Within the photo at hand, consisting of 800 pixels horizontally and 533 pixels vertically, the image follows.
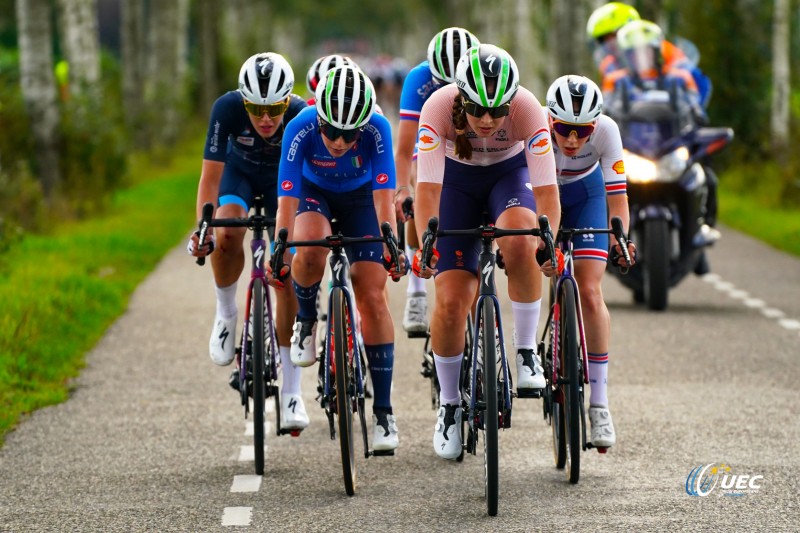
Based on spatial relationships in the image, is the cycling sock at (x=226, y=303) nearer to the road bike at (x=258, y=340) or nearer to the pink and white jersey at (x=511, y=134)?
the road bike at (x=258, y=340)

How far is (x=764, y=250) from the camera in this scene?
19.9m

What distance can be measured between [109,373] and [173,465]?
10.3ft

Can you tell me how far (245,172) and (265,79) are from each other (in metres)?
0.96

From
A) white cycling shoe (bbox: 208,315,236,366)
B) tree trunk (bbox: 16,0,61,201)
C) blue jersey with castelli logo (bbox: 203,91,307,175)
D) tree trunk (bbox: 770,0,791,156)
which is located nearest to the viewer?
blue jersey with castelli logo (bbox: 203,91,307,175)

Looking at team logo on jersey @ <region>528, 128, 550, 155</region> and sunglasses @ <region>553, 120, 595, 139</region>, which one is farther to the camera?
sunglasses @ <region>553, 120, 595, 139</region>

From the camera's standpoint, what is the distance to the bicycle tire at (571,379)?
25.9 ft

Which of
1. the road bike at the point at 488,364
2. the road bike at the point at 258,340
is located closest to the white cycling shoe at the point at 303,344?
the road bike at the point at 258,340

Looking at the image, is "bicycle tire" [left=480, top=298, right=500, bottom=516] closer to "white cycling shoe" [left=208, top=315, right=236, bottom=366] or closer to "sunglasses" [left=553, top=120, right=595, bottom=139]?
"sunglasses" [left=553, top=120, right=595, bottom=139]

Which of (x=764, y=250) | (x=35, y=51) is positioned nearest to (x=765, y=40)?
(x=764, y=250)

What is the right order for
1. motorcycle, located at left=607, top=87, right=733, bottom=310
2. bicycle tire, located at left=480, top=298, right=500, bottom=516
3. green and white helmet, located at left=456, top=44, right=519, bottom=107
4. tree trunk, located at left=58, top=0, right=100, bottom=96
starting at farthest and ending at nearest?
1. tree trunk, located at left=58, top=0, right=100, bottom=96
2. motorcycle, located at left=607, top=87, right=733, bottom=310
3. green and white helmet, located at left=456, top=44, right=519, bottom=107
4. bicycle tire, located at left=480, top=298, right=500, bottom=516

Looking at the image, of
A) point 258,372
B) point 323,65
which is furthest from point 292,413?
point 323,65

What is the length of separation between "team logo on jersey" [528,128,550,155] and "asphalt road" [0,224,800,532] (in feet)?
5.13

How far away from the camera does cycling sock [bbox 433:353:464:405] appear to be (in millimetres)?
8195

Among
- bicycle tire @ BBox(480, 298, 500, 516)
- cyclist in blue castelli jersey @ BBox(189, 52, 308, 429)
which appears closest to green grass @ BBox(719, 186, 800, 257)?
cyclist in blue castelli jersey @ BBox(189, 52, 308, 429)
